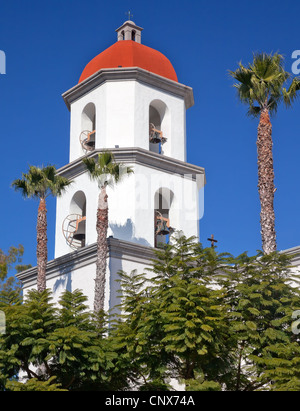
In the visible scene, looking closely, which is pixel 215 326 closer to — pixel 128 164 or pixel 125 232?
pixel 125 232

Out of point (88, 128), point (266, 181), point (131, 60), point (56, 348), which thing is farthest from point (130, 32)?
point (56, 348)

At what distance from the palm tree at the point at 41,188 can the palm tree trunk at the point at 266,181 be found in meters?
9.57

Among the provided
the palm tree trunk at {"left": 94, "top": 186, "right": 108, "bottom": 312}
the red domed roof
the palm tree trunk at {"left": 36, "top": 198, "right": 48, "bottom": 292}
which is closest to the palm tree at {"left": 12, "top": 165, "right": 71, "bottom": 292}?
the palm tree trunk at {"left": 36, "top": 198, "right": 48, "bottom": 292}

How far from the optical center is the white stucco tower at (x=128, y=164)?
30234 mm

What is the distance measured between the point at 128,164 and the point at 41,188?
12.0 feet

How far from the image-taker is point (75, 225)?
32.1 m

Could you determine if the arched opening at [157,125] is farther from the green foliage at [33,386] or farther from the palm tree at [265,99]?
the green foliage at [33,386]

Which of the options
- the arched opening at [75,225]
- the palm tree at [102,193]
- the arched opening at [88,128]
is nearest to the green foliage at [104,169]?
the palm tree at [102,193]

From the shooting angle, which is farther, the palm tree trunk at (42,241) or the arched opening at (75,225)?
the arched opening at (75,225)

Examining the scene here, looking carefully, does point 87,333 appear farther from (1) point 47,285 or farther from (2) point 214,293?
(1) point 47,285

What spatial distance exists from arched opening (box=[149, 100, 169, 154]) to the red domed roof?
142 centimetres

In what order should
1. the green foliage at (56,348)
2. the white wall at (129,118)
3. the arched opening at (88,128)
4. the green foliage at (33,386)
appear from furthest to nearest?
the arched opening at (88,128), the white wall at (129,118), the green foliage at (56,348), the green foliage at (33,386)

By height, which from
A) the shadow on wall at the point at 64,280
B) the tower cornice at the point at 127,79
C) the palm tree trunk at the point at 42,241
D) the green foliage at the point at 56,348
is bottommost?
the green foliage at the point at 56,348
